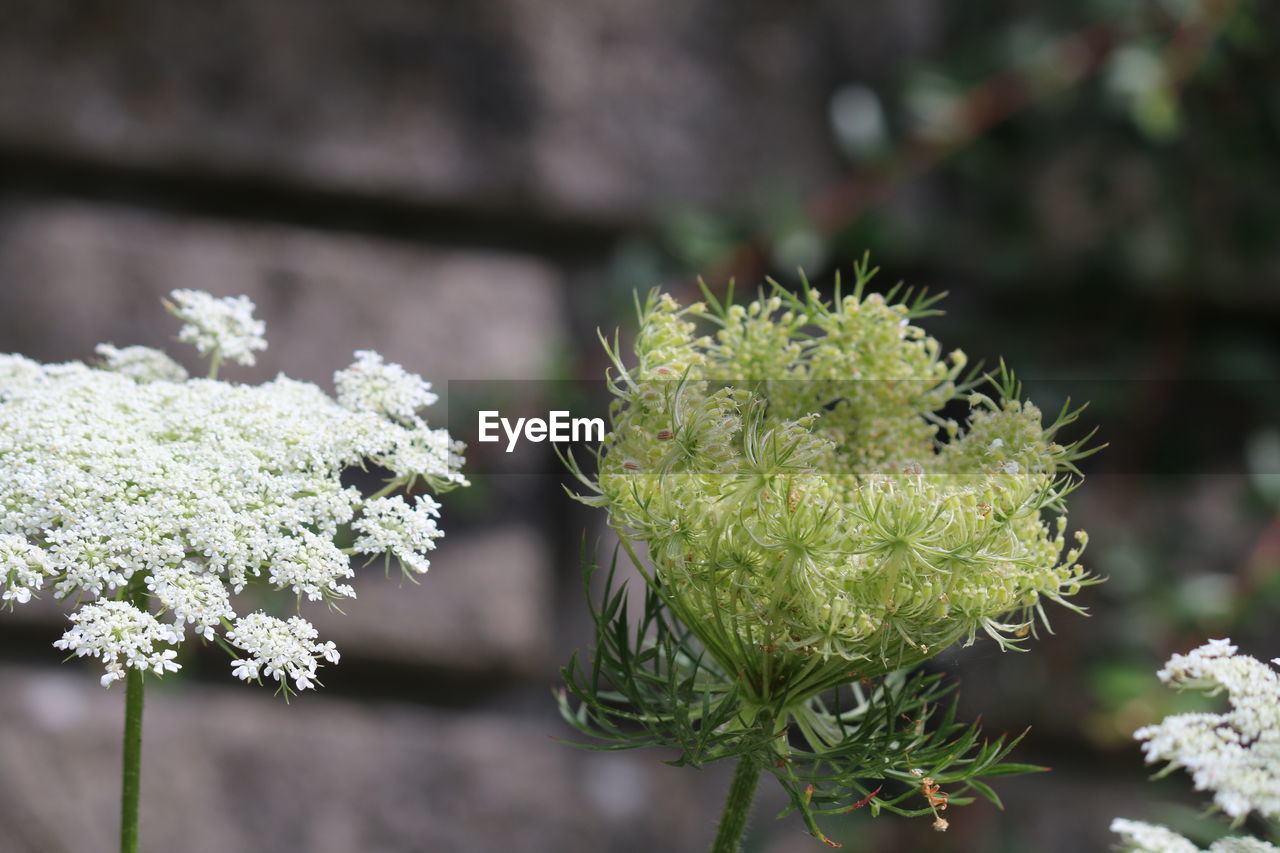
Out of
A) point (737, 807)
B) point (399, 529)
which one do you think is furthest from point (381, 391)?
point (737, 807)

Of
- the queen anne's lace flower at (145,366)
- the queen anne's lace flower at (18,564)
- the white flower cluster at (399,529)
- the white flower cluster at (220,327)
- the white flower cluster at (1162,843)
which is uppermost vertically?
the white flower cluster at (220,327)

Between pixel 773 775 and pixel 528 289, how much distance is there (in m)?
0.94

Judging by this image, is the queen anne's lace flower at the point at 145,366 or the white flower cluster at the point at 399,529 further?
the queen anne's lace flower at the point at 145,366

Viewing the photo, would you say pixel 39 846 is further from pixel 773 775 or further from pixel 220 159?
pixel 773 775

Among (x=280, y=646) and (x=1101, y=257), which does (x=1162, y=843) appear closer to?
(x=280, y=646)

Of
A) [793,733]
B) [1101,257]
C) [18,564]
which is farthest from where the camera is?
[1101,257]

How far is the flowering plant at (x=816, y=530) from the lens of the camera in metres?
0.31

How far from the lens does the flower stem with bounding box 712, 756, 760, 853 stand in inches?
13.6

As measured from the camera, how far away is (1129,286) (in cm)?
125

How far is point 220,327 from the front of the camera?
41cm

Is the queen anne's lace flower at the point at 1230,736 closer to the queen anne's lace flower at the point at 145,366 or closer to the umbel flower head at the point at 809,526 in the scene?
the umbel flower head at the point at 809,526

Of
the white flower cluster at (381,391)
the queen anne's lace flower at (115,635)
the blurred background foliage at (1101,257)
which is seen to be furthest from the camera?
the blurred background foliage at (1101,257)

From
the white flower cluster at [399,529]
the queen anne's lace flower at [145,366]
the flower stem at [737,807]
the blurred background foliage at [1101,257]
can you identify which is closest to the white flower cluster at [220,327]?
the queen anne's lace flower at [145,366]

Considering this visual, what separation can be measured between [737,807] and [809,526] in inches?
4.3
